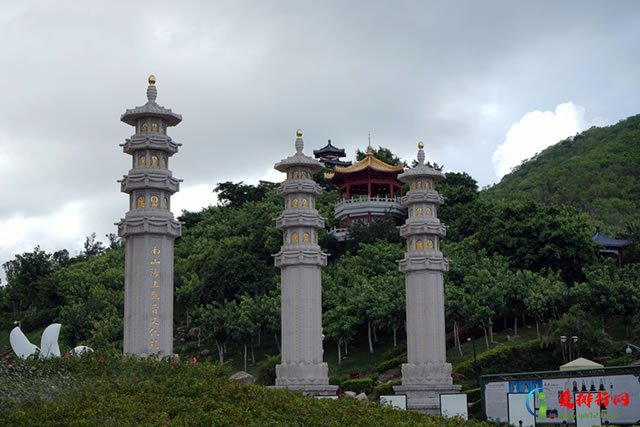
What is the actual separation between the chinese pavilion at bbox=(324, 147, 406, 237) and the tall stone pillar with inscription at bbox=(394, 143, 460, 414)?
20900 mm

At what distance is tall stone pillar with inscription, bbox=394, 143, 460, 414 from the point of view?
3083 centimetres

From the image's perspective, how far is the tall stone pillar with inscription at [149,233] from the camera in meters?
25.5

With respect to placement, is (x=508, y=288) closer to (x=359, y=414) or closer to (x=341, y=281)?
(x=341, y=281)

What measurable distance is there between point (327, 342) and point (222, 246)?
9766 mm

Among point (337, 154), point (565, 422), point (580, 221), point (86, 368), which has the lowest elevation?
point (565, 422)

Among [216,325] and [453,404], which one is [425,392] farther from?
[216,325]

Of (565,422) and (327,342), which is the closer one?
(565,422)

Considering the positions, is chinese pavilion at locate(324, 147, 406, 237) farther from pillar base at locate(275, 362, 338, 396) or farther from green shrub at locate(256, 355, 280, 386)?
pillar base at locate(275, 362, 338, 396)

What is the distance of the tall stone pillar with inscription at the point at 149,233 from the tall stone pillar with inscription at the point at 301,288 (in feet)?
15.1

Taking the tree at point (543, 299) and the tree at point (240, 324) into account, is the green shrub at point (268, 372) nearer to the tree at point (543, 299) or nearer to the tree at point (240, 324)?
the tree at point (240, 324)

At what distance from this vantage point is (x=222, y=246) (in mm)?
51531

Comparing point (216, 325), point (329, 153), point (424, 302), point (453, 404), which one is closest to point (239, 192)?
point (329, 153)

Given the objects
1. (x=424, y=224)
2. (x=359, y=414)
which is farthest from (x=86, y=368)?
(x=424, y=224)

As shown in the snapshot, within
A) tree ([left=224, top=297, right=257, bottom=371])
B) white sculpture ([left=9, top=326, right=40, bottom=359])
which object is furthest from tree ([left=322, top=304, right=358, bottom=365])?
white sculpture ([left=9, top=326, right=40, bottom=359])
